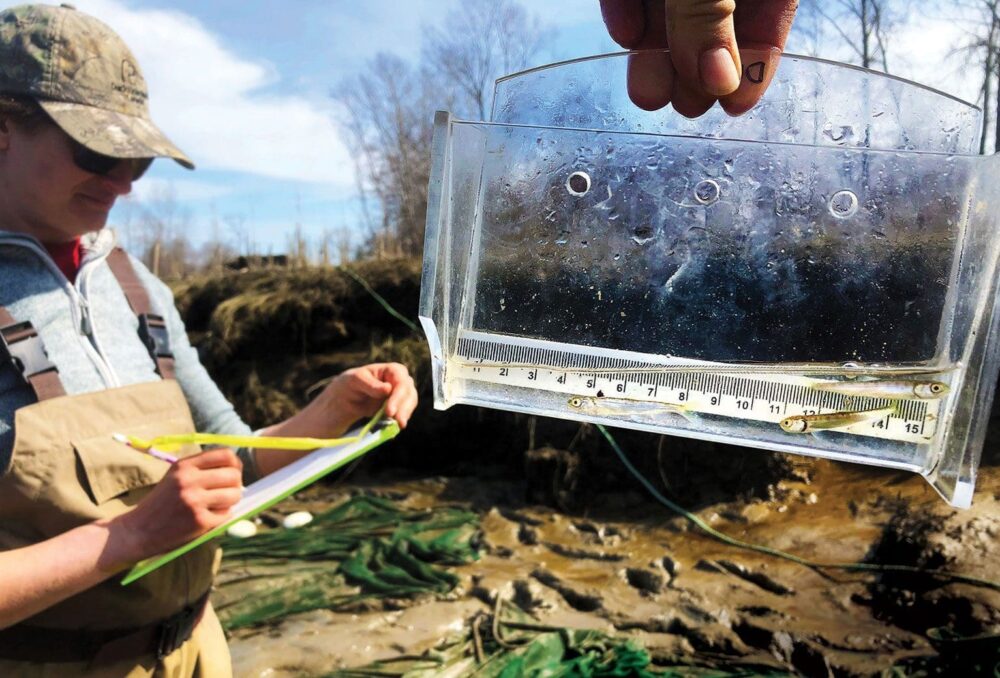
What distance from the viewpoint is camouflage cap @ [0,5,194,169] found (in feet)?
5.99

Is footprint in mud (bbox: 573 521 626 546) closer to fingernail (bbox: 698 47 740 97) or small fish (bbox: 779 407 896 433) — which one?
small fish (bbox: 779 407 896 433)

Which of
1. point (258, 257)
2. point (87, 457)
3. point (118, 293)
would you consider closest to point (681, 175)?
point (87, 457)

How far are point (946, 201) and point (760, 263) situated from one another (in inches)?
9.8

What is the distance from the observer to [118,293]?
6.55 feet

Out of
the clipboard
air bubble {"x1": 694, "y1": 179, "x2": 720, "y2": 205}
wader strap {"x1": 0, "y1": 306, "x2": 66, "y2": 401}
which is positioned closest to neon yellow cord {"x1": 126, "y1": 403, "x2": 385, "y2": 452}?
the clipboard

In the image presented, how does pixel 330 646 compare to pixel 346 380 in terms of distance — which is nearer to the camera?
pixel 346 380

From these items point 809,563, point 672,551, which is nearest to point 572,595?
point 672,551

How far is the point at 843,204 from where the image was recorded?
1.00m

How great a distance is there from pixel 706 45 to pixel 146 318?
167 cm

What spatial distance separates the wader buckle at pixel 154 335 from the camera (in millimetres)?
2025

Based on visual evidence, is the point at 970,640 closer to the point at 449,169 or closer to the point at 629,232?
the point at 629,232

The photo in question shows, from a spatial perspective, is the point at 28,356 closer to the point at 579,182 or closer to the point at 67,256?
the point at 67,256

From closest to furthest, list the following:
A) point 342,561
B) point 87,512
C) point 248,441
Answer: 1. point 248,441
2. point 87,512
3. point 342,561

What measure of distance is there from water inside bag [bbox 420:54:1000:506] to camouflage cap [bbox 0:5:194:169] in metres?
1.27
